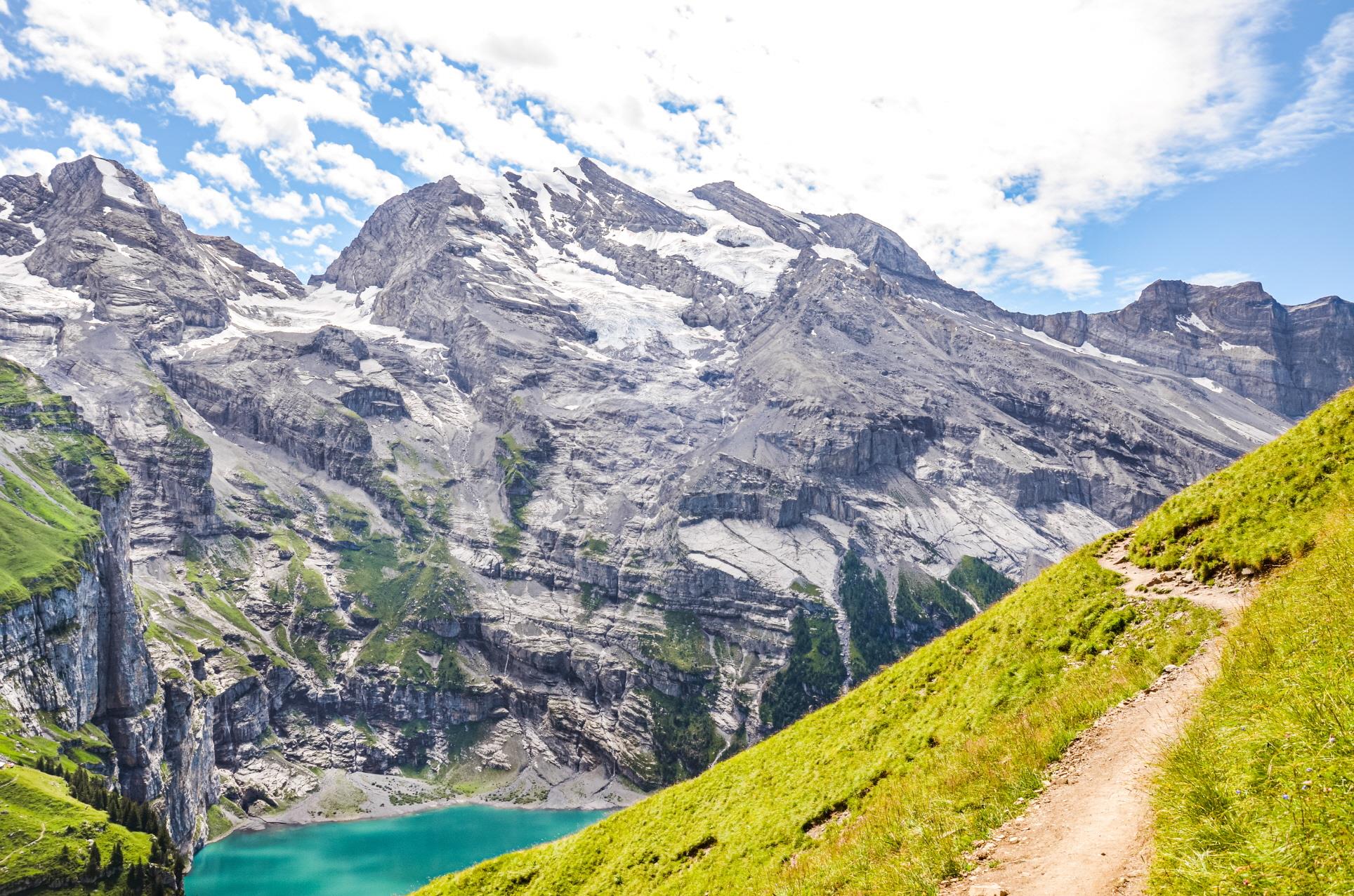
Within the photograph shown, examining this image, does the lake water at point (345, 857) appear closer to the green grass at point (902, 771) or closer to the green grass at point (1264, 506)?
the green grass at point (902, 771)

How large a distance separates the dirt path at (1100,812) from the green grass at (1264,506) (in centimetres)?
212

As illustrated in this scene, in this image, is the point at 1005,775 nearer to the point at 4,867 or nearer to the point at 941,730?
the point at 941,730

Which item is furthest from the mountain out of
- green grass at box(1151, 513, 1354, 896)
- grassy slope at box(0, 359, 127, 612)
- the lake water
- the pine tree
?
grassy slope at box(0, 359, 127, 612)

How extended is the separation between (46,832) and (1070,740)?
13220 centimetres

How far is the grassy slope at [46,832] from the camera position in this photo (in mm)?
93250

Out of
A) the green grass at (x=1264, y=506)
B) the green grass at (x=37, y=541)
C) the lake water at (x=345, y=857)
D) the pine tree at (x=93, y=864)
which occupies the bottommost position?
the lake water at (x=345, y=857)

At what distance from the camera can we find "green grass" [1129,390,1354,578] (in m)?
17.5

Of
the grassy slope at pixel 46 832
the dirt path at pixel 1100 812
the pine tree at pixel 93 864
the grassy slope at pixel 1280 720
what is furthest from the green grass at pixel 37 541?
the grassy slope at pixel 1280 720

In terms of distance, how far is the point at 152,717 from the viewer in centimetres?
17088

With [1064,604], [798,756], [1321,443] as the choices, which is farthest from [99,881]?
[1321,443]

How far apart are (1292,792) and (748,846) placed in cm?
1330

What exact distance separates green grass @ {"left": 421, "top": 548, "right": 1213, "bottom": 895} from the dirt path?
0.40 m

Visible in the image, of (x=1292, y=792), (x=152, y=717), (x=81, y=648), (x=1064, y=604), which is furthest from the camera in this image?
(x=152, y=717)

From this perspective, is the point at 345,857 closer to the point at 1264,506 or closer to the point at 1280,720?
the point at 1264,506
